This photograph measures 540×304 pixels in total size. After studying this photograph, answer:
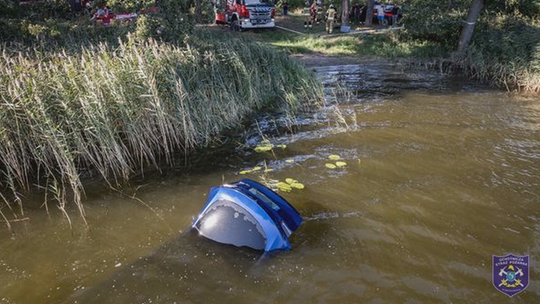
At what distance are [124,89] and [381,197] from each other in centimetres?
415

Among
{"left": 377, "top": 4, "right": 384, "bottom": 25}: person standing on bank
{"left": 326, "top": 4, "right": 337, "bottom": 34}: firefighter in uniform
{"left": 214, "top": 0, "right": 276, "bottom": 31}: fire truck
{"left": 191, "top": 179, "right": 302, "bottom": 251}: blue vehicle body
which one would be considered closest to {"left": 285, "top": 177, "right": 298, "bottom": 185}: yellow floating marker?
{"left": 191, "top": 179, "right": 302, "bottom": 251}: blue vehicle body

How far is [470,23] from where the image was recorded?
1474 cm

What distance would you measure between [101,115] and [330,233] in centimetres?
362

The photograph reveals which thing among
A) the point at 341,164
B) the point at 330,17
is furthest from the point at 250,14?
the point at 341,164

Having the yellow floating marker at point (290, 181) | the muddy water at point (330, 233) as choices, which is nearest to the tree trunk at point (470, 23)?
the muddy water at point (330, 233)

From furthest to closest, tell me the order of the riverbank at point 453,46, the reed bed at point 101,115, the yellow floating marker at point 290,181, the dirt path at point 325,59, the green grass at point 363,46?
the green grass at point 363,46
the dirt path at point 325,59
the riverbank at point 453,46
the yellow floating marker at point 290,181
the reed bed at point 101,115

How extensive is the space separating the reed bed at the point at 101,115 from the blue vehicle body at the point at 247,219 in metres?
1.88

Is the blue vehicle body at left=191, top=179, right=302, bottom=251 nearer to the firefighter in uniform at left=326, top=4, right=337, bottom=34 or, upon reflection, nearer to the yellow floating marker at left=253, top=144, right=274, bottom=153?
the yellow floating marker at left=253, top=144, right=274, bottom=153

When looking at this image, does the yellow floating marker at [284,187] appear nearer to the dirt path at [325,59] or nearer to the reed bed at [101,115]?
the reed bed at [101,115]

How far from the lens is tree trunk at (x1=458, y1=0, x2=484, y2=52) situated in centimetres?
1463

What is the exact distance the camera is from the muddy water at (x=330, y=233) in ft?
12.3

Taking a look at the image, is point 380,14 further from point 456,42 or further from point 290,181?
point 290,181

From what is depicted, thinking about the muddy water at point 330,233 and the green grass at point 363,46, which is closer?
the muddy water at point 330,233

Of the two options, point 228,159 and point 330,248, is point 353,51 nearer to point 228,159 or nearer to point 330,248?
point 228,159
